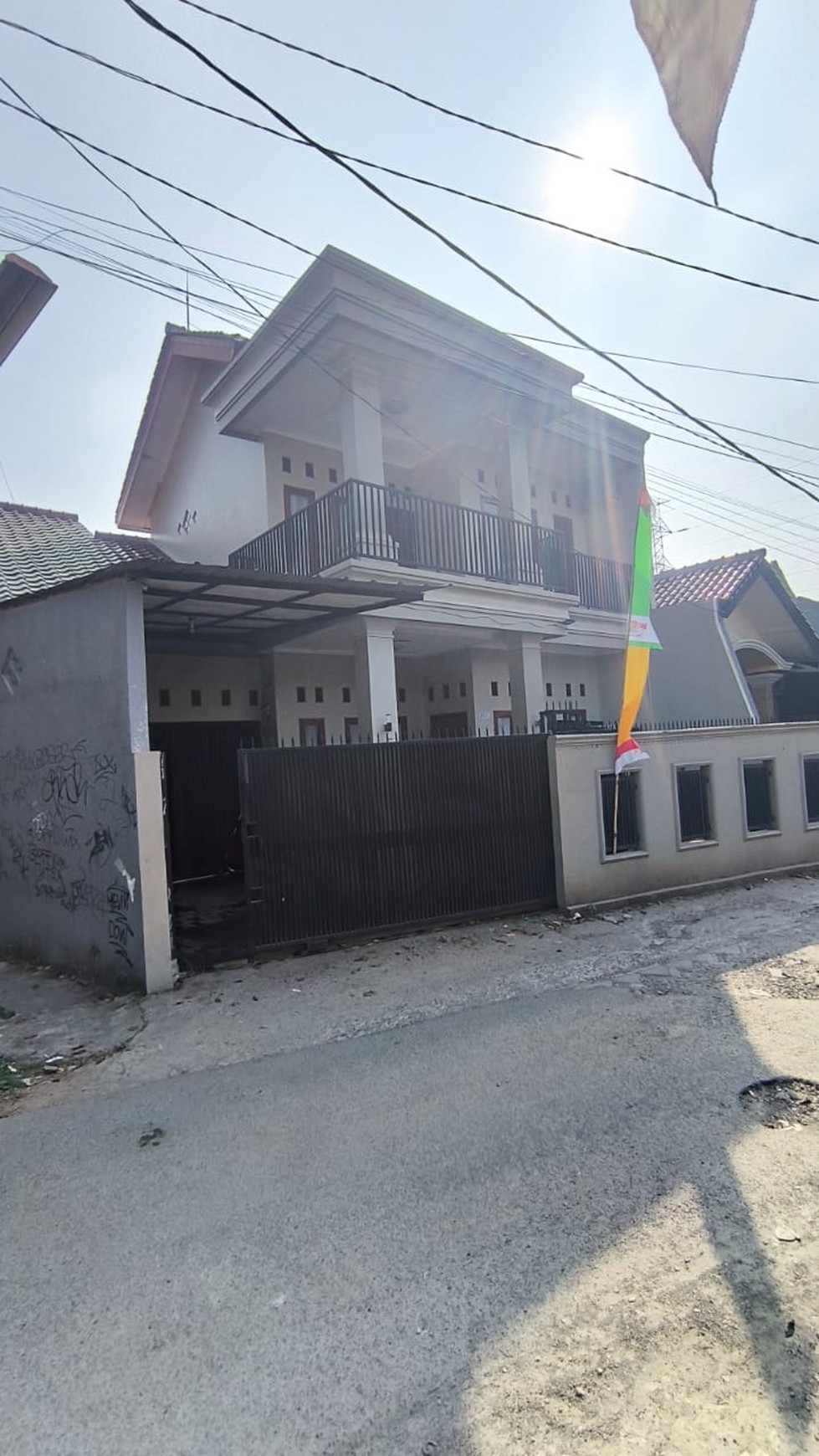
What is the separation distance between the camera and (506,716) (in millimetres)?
14352

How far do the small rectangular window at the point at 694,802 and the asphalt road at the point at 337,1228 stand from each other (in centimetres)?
533

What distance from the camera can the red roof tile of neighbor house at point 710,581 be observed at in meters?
15.1

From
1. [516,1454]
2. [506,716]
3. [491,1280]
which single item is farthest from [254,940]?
[506,716]

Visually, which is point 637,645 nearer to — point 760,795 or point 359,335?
point 760,795

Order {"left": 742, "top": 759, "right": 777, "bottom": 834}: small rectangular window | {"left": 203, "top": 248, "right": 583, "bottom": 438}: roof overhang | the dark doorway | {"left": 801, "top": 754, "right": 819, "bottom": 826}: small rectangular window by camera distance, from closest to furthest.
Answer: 1. {"left": 203, "top": 248, "right": 583, "bottom": 438}: roof overhang
2. {"left": 742, "top": 759, "right": 777, "bottom": 834}: small rectangular window
3. {"left": 801, "top": 754, "right": 819, "bottom": 826}: small rectangular window
4. the dark doorway

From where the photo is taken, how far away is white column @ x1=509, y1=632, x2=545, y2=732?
12.7m

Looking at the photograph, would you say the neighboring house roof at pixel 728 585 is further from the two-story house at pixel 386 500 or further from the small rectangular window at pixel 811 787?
the small rectangular window at pixel 811 787

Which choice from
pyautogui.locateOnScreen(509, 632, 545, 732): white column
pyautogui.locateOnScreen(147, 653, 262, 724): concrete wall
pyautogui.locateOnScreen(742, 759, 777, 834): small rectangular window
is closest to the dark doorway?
pyautogui.locateOnScreen(147, 653, 262, 724): concrete wall

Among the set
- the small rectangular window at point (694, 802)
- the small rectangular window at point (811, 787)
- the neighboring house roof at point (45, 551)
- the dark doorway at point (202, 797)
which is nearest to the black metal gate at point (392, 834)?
the small rectangular window at point (694, 802)

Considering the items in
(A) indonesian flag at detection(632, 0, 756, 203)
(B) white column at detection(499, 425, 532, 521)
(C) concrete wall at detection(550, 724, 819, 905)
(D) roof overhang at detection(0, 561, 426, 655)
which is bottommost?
(C) concrete wall at detection(550, 724, 819, 905)

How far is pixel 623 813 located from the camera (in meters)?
9.15

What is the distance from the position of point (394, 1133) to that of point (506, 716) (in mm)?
11145

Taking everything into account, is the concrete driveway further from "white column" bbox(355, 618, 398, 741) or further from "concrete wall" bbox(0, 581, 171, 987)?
"white column" bbox(355, 618, 398, 741)

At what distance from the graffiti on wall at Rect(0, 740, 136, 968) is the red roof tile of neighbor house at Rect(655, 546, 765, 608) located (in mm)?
12707
